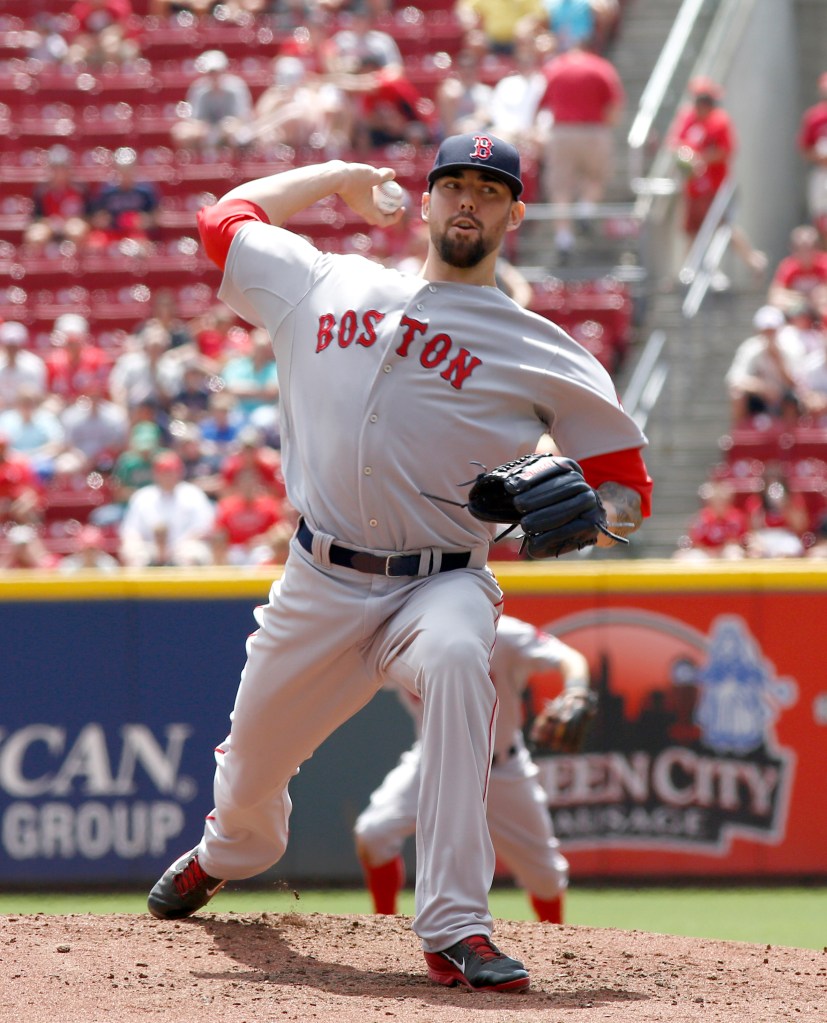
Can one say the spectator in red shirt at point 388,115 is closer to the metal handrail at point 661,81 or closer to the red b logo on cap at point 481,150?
the metal handrail at point 661,81

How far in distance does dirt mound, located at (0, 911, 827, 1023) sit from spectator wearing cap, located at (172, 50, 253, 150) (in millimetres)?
9455

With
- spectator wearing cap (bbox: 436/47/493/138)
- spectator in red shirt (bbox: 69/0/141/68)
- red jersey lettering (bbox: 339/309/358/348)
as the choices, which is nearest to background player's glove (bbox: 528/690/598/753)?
red jersey lettering (bbox: 339/309/358/348)

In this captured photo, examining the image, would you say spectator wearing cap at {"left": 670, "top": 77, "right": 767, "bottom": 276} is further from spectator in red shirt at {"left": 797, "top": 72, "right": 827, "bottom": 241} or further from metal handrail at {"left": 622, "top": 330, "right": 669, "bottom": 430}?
metal handrail at {"left": 622, "top": 330, "right": 669, "bottom": 430}

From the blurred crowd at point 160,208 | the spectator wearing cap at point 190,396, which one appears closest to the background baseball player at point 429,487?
the blurred crowd at point 160,208

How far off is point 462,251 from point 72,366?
7.95m

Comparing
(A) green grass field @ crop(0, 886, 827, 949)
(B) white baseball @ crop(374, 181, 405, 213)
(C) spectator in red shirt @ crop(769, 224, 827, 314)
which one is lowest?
(A) green grass field @ crop(0, 886, 827, 949)

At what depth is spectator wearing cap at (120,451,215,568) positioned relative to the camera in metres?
9.90

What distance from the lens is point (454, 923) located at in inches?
165

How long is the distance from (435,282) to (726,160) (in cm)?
810

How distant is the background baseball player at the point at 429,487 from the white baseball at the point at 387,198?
292 millimetres

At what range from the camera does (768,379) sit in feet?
34.4

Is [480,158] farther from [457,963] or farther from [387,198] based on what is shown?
[457,963]

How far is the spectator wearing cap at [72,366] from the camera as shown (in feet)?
38.7

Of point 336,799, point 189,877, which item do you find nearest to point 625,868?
point 336,799
